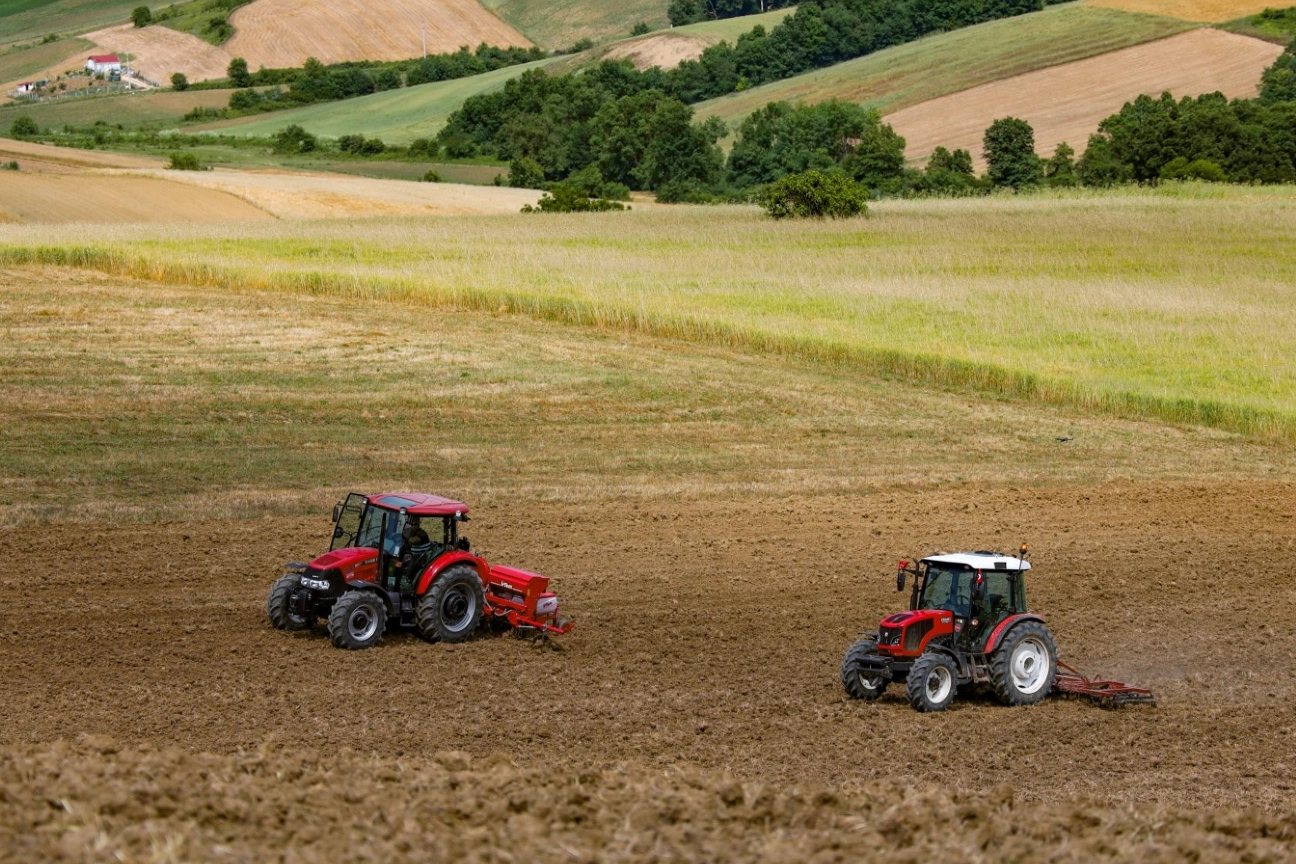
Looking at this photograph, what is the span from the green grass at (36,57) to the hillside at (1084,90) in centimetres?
7490

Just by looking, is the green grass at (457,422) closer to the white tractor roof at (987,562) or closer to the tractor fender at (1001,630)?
the white tractor roof at (987,562)

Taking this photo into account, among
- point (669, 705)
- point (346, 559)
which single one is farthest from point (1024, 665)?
point (346, 559)

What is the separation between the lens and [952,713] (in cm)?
1261

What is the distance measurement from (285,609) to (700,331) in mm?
22885

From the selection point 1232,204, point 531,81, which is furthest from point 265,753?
point 531,81

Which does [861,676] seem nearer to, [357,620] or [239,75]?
[357,620]

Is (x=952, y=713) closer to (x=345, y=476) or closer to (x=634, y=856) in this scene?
(x=634, y=856)

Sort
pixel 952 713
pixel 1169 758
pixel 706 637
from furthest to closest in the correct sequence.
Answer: pixel 706 637, pixel 952 713, pixel 1169 758

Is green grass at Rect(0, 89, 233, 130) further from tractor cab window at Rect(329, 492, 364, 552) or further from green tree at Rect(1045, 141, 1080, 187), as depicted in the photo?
tractor cab window at Rect(329, 492, 364, 552)

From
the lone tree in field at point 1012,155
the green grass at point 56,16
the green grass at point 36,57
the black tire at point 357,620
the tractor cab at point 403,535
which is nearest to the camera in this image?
the black tire at point 357,620

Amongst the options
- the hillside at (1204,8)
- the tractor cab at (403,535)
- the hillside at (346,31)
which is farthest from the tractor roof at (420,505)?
the hillside at (346,31)

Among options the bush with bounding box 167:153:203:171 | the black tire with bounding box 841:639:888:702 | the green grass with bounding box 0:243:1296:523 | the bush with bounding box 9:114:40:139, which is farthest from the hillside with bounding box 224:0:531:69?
the black tire with bounding box 841:639:888:702

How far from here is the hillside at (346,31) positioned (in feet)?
442

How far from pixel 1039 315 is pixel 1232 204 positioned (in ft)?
94.9
